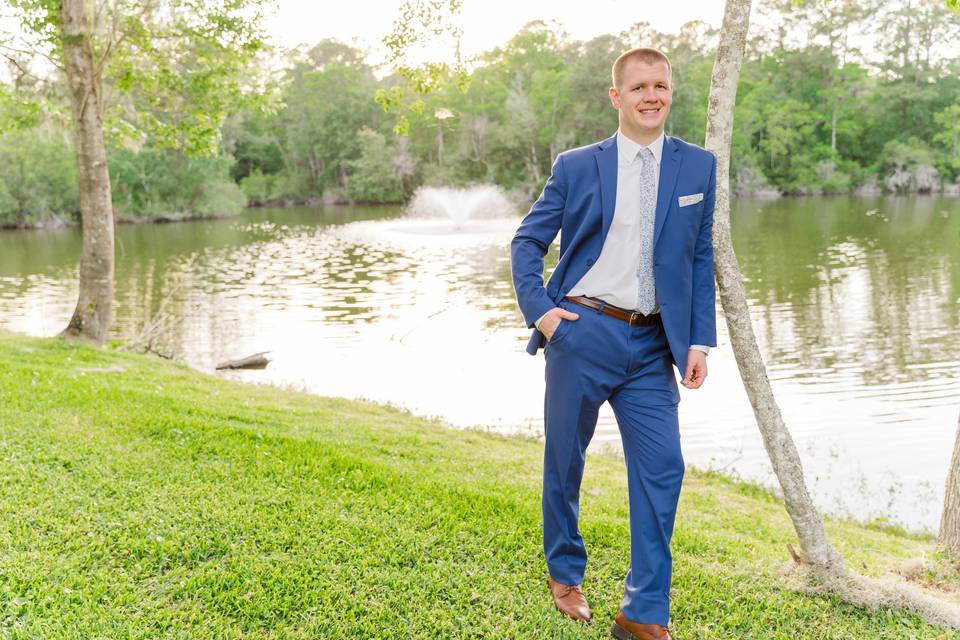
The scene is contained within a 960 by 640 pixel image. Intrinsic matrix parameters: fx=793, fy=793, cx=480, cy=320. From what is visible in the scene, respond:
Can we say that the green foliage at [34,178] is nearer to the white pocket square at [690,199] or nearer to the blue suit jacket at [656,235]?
the blue suit jacket at [656,235]

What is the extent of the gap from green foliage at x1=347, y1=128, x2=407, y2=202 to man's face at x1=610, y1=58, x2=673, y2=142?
59.9 meters

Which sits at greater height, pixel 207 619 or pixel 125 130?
pixel 125 130

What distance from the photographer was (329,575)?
3.63 m

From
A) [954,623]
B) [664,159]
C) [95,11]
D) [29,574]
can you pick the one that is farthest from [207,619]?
[95,11]

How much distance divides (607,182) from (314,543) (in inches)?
88.1

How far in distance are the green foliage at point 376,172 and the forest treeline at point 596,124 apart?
13 cm

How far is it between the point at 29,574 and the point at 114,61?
30.9 feet

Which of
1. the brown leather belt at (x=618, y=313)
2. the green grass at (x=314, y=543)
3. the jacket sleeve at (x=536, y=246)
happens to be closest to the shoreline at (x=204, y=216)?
the green grass at (x=314, y=543)

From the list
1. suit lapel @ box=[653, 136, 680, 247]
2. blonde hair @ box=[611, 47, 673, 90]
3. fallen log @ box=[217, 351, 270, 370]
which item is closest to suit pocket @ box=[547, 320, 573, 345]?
suit lapel @ box=[653, 136, 680, 247]

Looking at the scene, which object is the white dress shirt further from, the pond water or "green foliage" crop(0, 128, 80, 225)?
"green foliage" crop(0, 128, 80, 225)

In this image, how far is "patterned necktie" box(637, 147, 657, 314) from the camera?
10.3 ft

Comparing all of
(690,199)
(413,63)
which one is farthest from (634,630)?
(413,63)

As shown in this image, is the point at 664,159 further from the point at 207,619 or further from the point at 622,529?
the point at 207,619

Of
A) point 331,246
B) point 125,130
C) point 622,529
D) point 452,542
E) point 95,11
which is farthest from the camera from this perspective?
point 331,246
